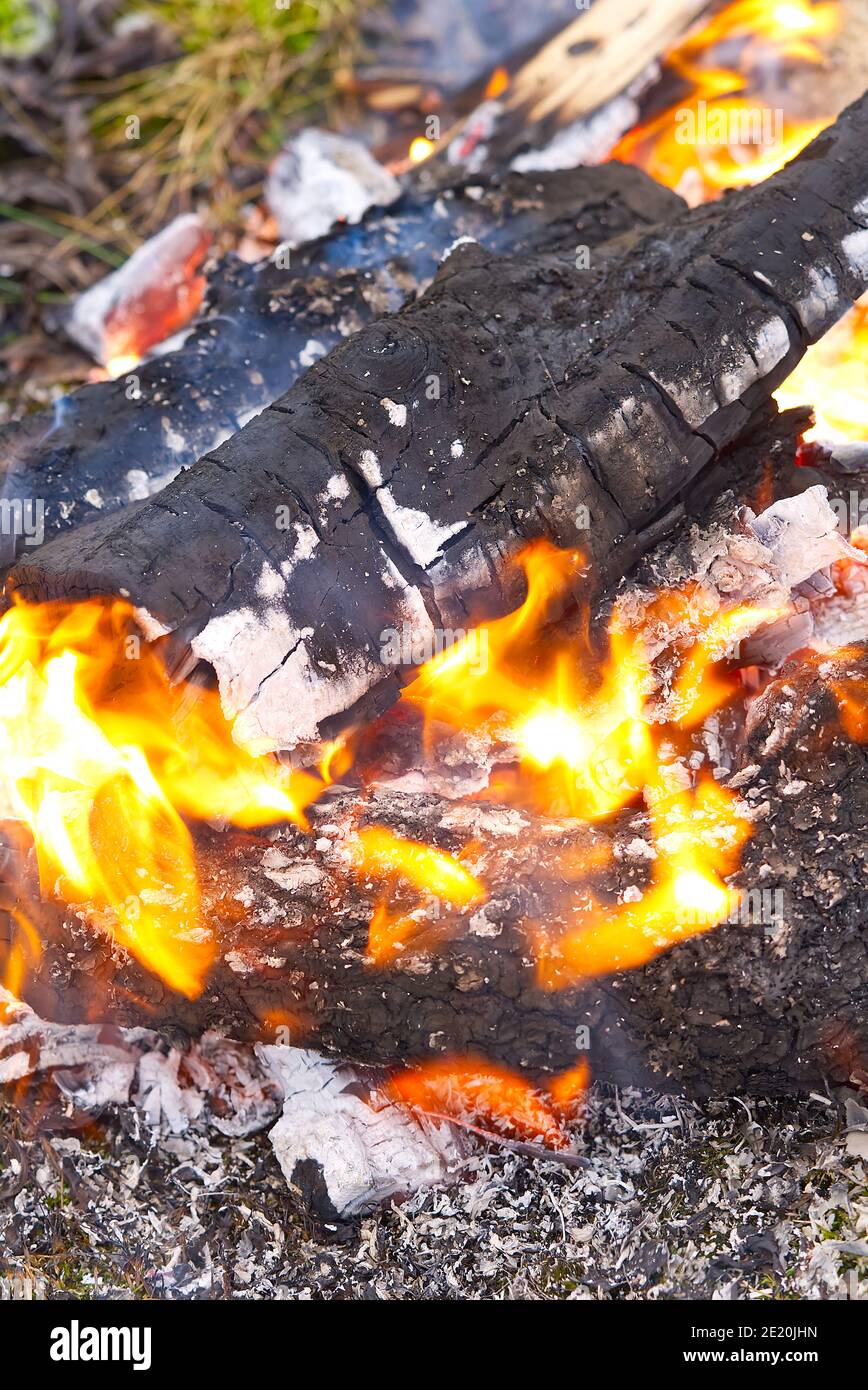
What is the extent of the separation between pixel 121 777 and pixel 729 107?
3825 mm

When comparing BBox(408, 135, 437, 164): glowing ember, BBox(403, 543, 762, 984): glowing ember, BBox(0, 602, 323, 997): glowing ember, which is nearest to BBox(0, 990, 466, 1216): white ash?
BBox(0, 602, 323, 997): glowing ember

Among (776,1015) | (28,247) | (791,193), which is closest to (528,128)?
(791,193)

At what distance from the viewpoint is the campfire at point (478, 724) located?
2.73 meters

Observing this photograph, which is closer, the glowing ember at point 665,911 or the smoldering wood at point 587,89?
the glowing ember at point 665,911

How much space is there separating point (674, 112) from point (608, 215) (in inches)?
53.0

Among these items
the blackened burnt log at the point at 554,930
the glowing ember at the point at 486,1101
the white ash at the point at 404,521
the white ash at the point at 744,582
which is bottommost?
the glowing ember at the point at 486,1101

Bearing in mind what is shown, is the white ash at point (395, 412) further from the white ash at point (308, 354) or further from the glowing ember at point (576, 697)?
the white ash at point (308, 354)

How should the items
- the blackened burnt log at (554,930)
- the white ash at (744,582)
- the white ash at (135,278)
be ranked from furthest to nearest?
the white ash at (135,278), the white ash at (744,582), the blackened burnt log at (554,930)

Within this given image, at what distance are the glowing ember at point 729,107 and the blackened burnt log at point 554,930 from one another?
280 cm

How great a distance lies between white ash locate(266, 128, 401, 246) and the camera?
484 cm

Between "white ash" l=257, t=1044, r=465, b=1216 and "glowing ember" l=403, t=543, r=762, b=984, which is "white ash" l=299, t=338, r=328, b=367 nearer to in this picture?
"glowing ember" l=403, t=543, r=762, b=984

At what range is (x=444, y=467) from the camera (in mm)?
2875

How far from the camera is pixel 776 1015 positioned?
268 centimetres

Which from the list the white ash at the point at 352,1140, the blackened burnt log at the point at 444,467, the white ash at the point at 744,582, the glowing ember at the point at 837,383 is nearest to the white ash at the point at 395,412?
the blackened burnt log at the point at 444,467
